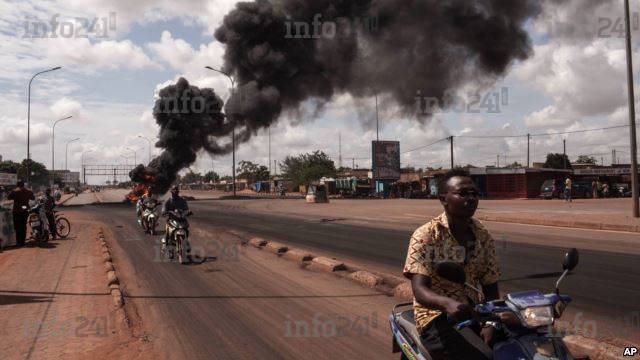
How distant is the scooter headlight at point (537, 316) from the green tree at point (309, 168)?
72876mm

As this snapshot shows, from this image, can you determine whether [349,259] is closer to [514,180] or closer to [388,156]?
[514,180]

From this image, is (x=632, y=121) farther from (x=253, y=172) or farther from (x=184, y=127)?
(x=253, y=172)

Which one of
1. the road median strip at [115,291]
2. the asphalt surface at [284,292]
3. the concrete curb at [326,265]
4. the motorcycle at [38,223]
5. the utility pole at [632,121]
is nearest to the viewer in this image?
the asphalt surface at [284,292]

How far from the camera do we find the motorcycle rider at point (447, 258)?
2.76 m

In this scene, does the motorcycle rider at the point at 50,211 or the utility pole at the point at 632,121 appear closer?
the motorcycle rider at the point at 50,211

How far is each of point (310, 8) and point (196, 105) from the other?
11.8 meters

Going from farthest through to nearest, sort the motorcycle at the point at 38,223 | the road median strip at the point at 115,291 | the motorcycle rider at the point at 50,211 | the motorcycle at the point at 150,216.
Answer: the motorcycle at the point at 150,216, the motorcycle rider at the point at 50,211, the motorcycle at the point at 38,223, the road median strip at the point at 115,291

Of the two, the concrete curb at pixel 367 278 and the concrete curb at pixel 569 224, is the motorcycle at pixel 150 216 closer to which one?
the concrete curb at pixel 367 278

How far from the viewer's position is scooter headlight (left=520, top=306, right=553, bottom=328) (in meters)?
2.39

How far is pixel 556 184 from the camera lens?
4075cm

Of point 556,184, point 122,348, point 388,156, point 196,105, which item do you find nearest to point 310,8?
point 196,105

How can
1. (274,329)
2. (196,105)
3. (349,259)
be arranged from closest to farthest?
1. (274,329)
2. (349,259)
3. (196,105)

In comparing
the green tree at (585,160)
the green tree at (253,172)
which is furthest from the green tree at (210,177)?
the green tree at (585,160)

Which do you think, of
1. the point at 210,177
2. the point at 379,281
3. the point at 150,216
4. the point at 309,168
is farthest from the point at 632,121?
the point at 210,177
